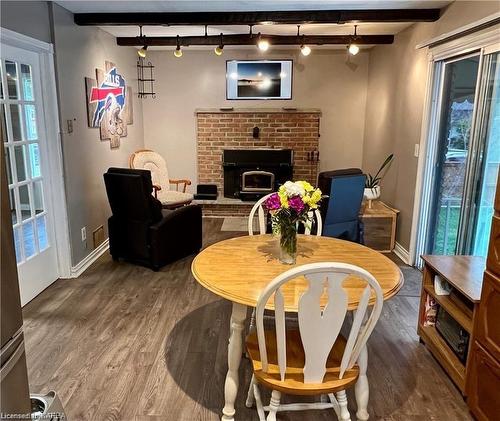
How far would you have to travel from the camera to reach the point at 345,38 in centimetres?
468

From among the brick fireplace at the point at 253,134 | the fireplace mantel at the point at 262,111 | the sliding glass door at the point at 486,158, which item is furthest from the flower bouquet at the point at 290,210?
the fireplace mantel at the point at 262,111

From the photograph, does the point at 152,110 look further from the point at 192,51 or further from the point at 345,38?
the point at 345,38

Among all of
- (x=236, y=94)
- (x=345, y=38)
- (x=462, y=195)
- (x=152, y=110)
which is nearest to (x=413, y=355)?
(x=462, y=195)

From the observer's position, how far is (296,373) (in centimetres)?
161

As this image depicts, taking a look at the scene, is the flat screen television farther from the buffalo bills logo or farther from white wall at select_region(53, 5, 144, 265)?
white wall at select_region(53, 5, 144, 265)

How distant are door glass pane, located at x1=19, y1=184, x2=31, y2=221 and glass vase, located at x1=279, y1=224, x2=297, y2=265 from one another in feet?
7.34

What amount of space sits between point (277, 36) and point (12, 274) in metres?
4.54

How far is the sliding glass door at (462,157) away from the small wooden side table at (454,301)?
0.69m

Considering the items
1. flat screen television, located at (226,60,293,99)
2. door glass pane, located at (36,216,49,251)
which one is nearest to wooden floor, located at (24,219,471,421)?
door glass pane, located at (36,216,49,251)

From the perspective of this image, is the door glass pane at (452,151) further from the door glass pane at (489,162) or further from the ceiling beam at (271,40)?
the ceiling beam at (271,40)

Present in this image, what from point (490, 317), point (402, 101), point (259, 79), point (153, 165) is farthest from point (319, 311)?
point (259, 79)

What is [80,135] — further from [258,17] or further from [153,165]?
[258,17]

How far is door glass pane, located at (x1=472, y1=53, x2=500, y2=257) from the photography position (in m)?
2.86

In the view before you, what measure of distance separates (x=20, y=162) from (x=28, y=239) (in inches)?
24.5
